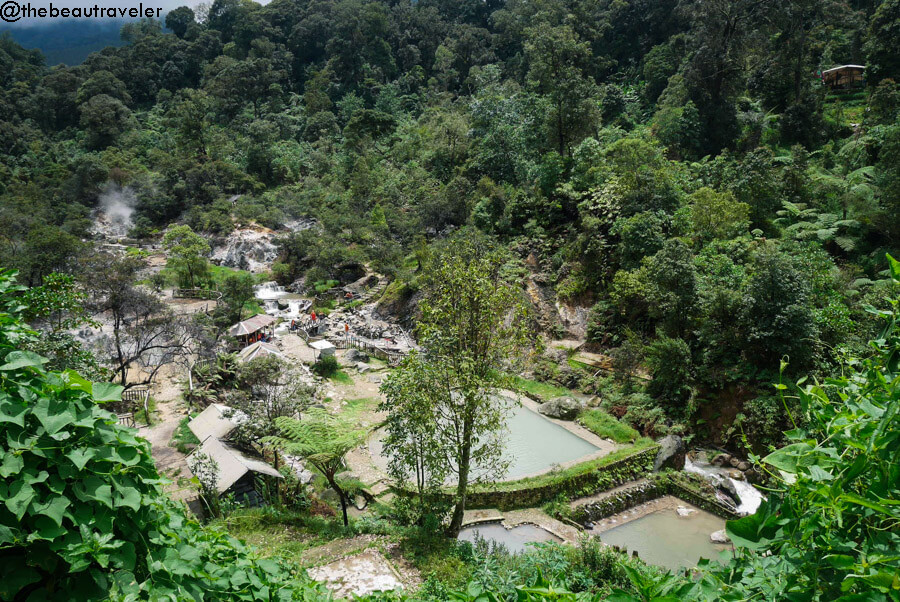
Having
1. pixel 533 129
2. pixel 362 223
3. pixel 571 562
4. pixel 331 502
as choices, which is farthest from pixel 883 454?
pixel 362 223

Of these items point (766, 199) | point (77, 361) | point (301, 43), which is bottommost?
point (77, 361)

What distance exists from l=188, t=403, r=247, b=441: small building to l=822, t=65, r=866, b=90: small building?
80.5ft

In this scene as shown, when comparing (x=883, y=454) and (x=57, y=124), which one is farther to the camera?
(x=57, y=124)

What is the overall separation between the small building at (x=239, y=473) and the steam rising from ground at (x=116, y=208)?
89.3ft

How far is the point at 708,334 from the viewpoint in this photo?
10.4 m

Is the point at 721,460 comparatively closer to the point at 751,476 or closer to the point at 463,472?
the point at 751,476

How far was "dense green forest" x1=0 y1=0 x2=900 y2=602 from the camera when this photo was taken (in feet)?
4.62

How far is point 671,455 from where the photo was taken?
932 centimetres

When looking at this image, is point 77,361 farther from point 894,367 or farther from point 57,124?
point 57,124

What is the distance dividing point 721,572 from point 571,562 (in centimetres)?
513

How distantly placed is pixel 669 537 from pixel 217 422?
8264mm

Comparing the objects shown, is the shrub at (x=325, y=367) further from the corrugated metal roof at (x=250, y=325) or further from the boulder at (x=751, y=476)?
the boulder at (x=751, y=476)

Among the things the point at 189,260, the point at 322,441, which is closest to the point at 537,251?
the point at 322,441

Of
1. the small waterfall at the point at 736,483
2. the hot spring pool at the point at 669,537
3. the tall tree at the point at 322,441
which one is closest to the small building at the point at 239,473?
the tall tree at the point at 322,441
